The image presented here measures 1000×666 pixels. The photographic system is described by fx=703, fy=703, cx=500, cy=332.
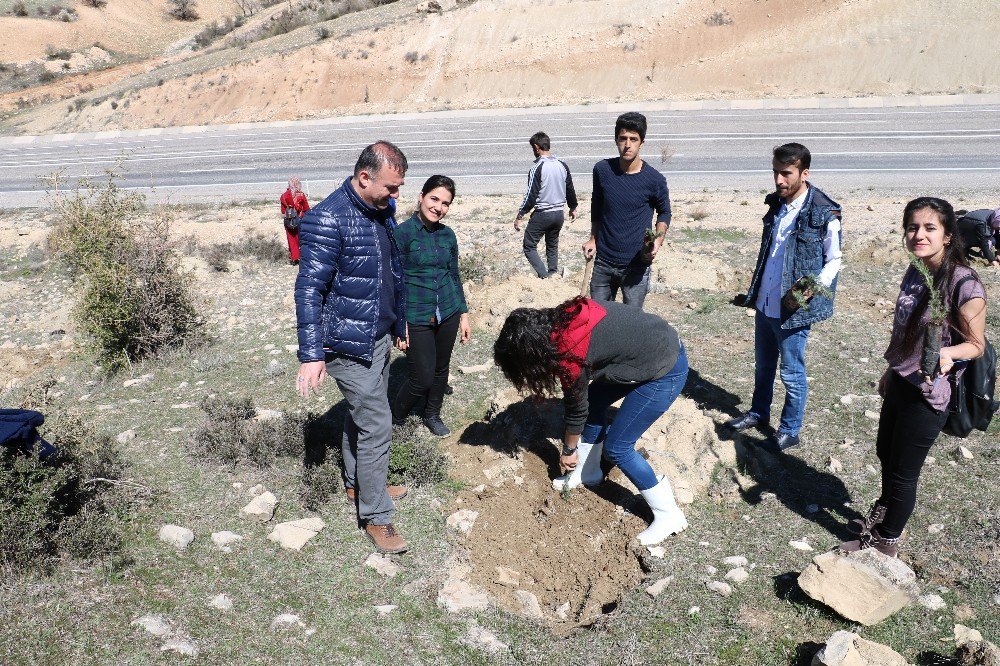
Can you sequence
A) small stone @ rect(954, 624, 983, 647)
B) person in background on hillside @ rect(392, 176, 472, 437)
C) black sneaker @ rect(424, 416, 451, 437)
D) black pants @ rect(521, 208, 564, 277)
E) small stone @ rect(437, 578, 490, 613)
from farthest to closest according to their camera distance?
black pants @ rect(521, 208, 564, 277) < black sneaker @ rect(424, 416, 451, 437) < person in background on hillside @ rect(392, 176, 472, 437) < small stone @ rect(437, 578, 490, 613) < small stone @ rect(954, 624, 983, 647)

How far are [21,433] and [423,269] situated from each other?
2358 mm

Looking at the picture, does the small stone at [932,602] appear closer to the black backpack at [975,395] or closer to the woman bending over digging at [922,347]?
the woman bending over digging at [922,347]

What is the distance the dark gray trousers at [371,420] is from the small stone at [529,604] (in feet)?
2.66

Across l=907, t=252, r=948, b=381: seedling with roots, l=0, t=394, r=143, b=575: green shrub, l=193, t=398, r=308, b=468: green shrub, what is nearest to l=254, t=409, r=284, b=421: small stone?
l=193, t=398, r=308, b=468: green shrub

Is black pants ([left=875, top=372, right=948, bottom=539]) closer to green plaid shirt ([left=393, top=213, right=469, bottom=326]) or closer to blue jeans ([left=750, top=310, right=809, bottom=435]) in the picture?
blue jeans ([left=750, top=310, right=809, bottom=435])

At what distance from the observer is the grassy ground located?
10.3 feet

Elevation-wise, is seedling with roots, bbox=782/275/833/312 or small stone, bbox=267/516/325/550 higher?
seedling with roots, bbox=782/275/833/312

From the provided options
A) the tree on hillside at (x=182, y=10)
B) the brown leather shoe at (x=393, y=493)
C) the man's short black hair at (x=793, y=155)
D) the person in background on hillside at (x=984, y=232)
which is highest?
the tree on hillside at (x=182, y=10)

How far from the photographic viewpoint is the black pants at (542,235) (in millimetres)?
7587

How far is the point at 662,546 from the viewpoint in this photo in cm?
381

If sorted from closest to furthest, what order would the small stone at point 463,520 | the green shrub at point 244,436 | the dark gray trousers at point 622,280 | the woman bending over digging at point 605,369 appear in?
the woman bending over digging at point 605,369 → the small stone at point 463,520 → the green shrub at point 244,436 → the dark gray trousers at point 622,280

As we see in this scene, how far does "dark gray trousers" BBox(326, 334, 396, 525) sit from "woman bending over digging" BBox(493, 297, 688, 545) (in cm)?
69

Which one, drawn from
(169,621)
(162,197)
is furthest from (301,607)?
(162,197)

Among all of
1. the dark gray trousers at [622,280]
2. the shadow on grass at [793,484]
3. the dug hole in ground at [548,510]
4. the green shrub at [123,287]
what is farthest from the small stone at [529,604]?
the green shrub at [123,287]
